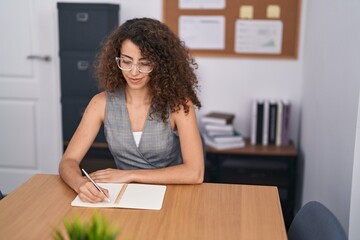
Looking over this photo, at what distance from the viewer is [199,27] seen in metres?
3.28

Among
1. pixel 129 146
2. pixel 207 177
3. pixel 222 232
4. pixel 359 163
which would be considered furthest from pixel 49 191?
pixel 207 177

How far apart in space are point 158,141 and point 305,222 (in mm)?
780

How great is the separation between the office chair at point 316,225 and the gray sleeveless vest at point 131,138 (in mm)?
710

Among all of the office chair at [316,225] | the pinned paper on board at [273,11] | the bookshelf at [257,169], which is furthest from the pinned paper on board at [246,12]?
the office chair at [316,225]

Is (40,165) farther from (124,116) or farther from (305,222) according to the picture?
(305,222)

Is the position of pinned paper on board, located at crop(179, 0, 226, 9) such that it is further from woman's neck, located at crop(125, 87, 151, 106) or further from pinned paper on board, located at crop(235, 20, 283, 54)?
woman's neck, located at crop(125, 87, 151, 106)

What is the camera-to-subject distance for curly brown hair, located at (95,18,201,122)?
187cm

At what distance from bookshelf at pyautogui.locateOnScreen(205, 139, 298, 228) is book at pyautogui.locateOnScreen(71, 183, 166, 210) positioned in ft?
4.91

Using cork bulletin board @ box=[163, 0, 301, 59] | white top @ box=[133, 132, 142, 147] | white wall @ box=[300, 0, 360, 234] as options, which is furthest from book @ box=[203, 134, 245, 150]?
white top @ box=[133, 132, 142, 147]

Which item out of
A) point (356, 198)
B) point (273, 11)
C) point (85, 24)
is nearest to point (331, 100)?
point (356, 198)

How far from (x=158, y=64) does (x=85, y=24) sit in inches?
52.6

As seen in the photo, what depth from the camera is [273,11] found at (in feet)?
10.5

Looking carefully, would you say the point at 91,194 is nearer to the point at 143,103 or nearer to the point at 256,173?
the point at 143,103

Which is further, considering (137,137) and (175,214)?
(137,137)
